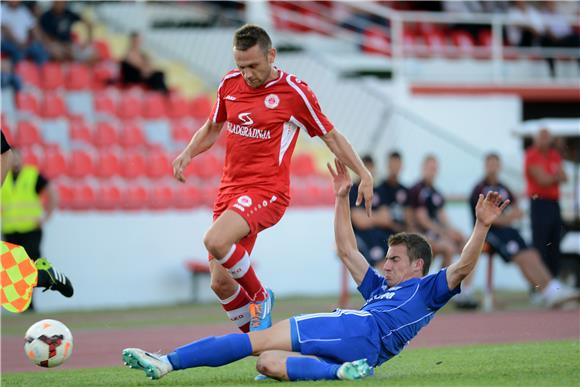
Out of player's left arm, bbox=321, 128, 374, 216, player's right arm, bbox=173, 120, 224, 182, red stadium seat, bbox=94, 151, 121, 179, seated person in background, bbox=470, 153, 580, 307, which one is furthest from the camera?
red stadium seat, bbox=94, 151, 121, 179

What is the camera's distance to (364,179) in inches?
344

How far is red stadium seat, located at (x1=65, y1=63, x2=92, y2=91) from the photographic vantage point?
68.3ft

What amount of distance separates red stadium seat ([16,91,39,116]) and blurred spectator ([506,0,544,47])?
11.2m

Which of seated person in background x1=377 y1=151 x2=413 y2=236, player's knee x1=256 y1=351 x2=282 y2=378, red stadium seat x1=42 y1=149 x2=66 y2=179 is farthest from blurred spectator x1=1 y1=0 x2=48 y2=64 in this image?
player's knee x1=256 y1=351 x2=282 y2=378

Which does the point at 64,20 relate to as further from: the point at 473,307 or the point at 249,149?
the point at 249,149

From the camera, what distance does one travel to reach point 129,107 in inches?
816

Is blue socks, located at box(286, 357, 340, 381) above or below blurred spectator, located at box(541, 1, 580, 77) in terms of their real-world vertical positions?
below

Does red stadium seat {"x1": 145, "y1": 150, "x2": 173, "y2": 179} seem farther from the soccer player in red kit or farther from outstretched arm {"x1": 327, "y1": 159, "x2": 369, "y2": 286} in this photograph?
outstretched arm {"x1": 327, "y1": 159, "x2": 369, "y2": 286}

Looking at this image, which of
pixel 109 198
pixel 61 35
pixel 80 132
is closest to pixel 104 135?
pixel 80 132

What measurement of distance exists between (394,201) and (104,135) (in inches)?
224

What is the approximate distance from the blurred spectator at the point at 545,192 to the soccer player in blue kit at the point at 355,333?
911cm

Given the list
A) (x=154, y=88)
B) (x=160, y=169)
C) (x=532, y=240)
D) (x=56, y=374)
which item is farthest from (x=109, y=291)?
(x=56, y=374)

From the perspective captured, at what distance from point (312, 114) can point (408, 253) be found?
1.41m

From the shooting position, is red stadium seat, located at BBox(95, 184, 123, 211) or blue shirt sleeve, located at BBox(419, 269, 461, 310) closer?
blue shirt sleeve, located at BBox(419, 269, 461, 310)
